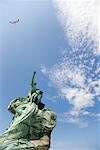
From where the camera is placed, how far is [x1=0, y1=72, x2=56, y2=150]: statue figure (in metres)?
13.5

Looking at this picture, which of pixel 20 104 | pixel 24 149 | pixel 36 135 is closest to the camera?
pixel 24 149

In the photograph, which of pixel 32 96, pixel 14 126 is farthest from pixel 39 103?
pixel 14 126

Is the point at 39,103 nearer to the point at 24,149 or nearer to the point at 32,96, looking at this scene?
the point at 32,96

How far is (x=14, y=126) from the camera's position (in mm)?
14180

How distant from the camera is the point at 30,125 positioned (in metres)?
14.2

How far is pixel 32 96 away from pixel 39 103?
1.05ft

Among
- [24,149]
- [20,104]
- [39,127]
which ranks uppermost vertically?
[20,104]

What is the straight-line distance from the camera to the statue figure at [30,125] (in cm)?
1355

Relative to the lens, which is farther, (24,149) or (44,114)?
(44,114)

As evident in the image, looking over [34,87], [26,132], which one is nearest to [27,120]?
[26,132]

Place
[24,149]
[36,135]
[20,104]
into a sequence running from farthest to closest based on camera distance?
[20,104] → [36,135] → [24,149]

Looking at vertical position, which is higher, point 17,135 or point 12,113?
point 12,113

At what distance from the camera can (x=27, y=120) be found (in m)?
14.2

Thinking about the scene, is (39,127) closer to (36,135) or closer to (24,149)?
(36,135)
